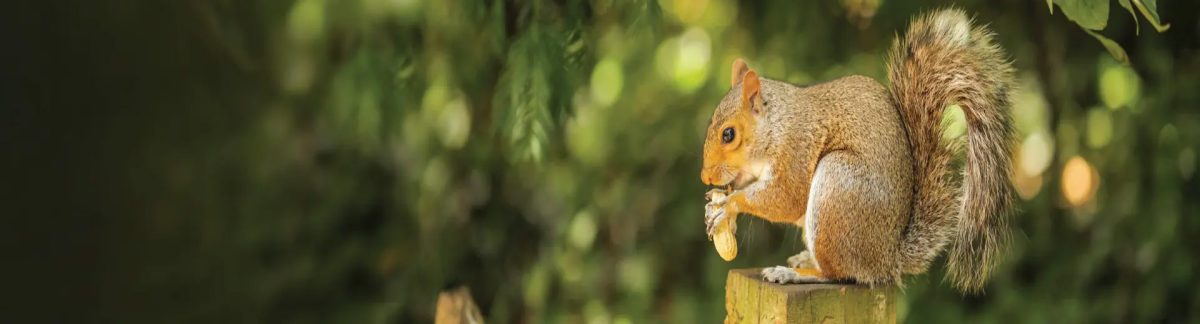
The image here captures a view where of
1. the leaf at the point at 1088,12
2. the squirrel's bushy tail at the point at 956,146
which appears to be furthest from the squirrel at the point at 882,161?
the leaf at the point at 1088,12

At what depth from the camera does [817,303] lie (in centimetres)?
102

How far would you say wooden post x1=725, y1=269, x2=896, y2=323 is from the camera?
1.01 metres

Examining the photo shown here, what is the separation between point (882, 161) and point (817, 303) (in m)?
0.13

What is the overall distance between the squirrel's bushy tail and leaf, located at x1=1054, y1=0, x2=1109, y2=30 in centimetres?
13

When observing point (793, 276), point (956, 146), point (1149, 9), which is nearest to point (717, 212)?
point (793, 276)

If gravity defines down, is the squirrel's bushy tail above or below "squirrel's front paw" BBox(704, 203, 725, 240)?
above

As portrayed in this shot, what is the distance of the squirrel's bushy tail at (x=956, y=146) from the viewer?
1036 mm

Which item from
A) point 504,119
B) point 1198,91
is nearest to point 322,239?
point 504,119

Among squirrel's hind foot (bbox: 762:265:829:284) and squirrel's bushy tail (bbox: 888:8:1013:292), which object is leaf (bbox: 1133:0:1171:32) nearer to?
squirrel's bushy tail (bbox: 888:8:1013:292)

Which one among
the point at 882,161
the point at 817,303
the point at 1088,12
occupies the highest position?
the point at 1088,12

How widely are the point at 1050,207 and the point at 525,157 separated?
1.08 m

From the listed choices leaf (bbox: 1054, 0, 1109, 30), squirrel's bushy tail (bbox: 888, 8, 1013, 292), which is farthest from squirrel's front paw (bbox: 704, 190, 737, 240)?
leaf (bbox: 1054, 0, 1109, 30)

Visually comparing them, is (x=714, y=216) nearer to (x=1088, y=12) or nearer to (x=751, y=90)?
(x=751, y=90)

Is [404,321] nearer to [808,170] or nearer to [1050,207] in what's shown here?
[1050,207]
